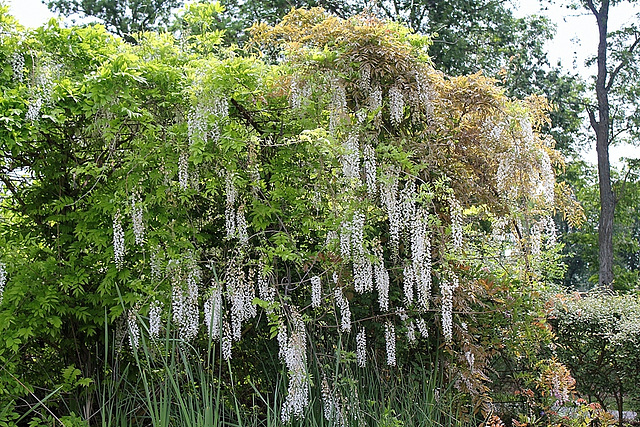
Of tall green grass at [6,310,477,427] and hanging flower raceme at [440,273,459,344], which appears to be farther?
hanging flower raceme at [440,273,459,344]

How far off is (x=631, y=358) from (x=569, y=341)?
0.45 metres

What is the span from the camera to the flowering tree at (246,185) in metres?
2.99

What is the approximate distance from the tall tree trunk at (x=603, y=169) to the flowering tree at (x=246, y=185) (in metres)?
10.2

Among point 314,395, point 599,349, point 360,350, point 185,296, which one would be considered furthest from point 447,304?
point 599,349

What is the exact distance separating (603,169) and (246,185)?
1173cm

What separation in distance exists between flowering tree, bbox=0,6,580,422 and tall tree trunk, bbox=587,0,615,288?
1017 cm

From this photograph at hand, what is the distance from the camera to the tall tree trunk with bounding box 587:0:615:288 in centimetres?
1266

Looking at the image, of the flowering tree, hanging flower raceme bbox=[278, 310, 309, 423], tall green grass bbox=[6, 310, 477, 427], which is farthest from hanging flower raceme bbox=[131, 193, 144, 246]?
hanging flower raceme bbox=[278, 310, 309, 423]

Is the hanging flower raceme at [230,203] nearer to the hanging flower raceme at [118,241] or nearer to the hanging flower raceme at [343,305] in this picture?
the hanging flower raceme at [118,241]

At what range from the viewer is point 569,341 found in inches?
185

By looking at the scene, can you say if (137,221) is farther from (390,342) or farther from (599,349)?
(599,349)

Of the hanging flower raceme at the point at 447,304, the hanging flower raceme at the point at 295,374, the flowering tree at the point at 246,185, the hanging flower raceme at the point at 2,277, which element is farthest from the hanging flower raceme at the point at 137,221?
the hanging flower raceme at the point at 447,304

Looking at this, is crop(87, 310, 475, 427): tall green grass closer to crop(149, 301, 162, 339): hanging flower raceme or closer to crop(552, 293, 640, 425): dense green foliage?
crop(149, 301, 162, 339): hanging flower raceme

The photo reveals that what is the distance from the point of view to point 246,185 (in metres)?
3.30
